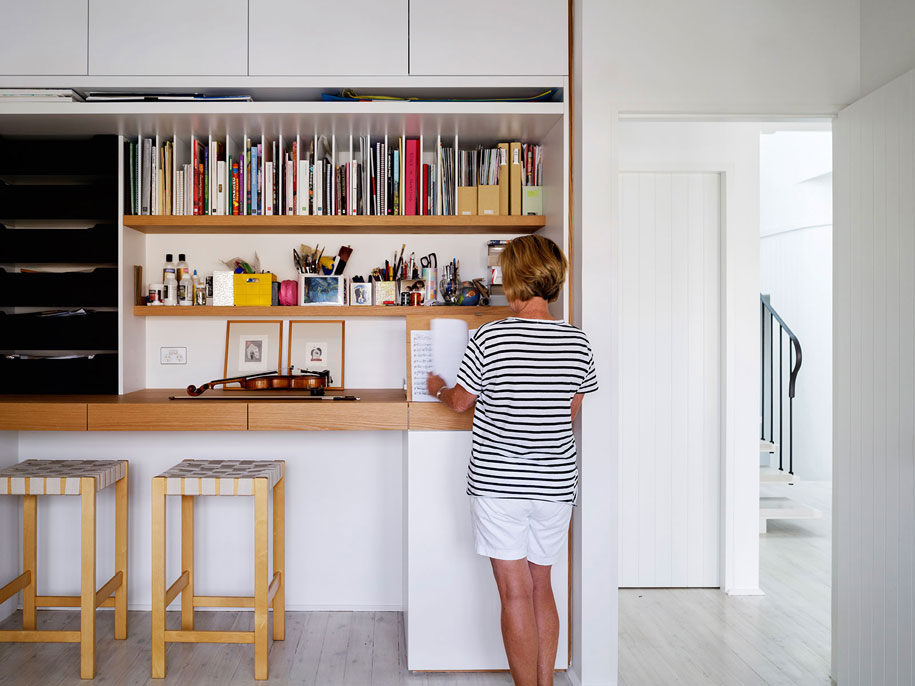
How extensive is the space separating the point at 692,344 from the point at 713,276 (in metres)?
0.37

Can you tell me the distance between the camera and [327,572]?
3.10 meters

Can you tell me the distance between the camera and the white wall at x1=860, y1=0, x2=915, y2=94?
217cm

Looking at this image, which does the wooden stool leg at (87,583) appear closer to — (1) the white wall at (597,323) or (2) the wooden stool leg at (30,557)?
(2) the wooden stool leg at (30,557)

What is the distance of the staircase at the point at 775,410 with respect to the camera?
4.19 m

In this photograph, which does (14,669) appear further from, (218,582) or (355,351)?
(355,351)

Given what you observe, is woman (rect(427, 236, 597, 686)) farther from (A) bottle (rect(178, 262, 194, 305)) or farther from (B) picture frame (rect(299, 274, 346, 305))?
(A) bottle (rect(178, 262, 194, 305))

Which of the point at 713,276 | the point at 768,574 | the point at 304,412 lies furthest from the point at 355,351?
the point at 768,574

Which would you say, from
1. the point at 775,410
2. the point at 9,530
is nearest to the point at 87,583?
the point at 9,530

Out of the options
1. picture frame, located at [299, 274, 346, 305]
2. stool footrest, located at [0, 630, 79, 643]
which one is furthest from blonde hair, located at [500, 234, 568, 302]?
stool footrest, located at [0, 630, 79, 643]

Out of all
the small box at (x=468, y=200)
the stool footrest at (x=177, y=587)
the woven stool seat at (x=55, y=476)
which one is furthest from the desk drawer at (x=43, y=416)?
the small box at (x=468, y=200)

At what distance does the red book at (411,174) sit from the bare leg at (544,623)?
1.59 m

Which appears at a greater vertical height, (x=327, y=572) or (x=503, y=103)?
(x=503, y=103)

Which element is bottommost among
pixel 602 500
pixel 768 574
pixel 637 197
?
pixel 768 574

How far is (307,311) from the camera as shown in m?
2.92
